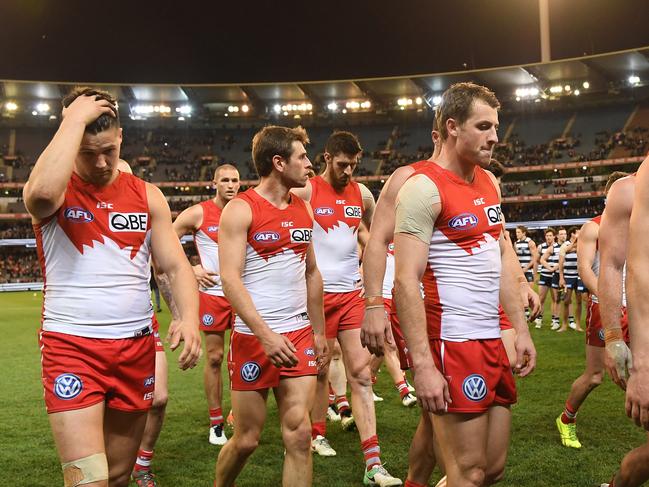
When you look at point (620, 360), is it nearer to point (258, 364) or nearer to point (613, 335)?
point (613, 335)

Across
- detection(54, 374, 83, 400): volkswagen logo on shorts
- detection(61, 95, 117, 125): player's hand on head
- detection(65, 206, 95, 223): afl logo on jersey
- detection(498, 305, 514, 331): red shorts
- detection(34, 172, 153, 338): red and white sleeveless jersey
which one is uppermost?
detection(61, 95, 117, 125): player's hand on head

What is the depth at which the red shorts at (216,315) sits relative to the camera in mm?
7320

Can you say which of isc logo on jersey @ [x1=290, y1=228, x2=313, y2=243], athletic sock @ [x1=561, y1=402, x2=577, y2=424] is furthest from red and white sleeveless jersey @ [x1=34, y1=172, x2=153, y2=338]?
athletic sock @ [x1=561, y1=402, x2=577, y2=424]

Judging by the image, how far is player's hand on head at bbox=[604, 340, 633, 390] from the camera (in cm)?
306

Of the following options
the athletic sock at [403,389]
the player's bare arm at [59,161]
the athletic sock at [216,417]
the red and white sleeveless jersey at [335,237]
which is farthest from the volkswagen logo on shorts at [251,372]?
the athletic sock at [403,389]

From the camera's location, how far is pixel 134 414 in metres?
3.62

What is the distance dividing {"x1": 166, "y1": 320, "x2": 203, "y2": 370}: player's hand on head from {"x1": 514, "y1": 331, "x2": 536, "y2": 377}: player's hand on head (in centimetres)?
177

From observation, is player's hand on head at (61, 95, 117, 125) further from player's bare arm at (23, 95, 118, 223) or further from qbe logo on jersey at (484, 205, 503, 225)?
qbe logo on jersey at (484, 205, 503, 225)

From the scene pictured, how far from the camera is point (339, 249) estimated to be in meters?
6.47

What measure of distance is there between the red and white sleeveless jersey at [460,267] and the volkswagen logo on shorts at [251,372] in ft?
4.51

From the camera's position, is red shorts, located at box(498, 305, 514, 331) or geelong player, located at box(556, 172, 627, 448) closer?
red shorts, located at box(498, 305, 514, 331)

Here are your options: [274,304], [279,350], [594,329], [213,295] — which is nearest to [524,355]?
[279,350]

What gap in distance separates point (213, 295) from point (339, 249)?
5.61ft

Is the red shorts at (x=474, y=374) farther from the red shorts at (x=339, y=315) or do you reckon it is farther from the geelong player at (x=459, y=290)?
the red shorts at (x=339, y=315)
